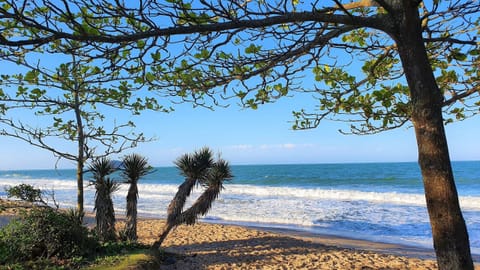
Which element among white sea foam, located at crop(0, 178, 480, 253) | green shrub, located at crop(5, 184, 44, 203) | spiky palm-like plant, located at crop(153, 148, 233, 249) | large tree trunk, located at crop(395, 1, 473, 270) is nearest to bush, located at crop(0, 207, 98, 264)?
green shrub, located at crop(5, 184, 44, 203)

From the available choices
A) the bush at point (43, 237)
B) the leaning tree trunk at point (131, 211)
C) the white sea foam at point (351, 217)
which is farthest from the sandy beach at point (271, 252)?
the white sea foam at point (351, 217)

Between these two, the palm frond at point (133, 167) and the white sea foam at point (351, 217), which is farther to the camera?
the white sea foam at point (351, 217)

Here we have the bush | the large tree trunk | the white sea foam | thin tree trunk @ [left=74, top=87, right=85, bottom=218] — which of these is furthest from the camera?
the white sea foam

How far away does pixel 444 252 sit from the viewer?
98.5 inches

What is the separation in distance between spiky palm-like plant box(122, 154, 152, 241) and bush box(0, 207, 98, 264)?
1.99m

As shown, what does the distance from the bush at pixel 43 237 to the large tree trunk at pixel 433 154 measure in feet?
17.3

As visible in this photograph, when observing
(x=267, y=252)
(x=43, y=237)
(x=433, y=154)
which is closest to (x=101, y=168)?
(x=43, y=237)

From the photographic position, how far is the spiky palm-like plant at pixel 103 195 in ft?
26.5

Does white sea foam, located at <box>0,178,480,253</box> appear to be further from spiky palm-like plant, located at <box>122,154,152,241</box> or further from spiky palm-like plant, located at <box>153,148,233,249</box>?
spiky palm-like plant, located at <box>122,154,152,241</box>

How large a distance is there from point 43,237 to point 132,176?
2.51 meters

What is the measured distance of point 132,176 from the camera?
8312 mm

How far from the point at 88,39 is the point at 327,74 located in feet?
7.48

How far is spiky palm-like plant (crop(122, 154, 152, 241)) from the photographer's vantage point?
8266mm

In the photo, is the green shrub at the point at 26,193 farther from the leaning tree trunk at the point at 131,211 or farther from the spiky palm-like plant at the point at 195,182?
the spiky palm-like plant at the point at 195,182
